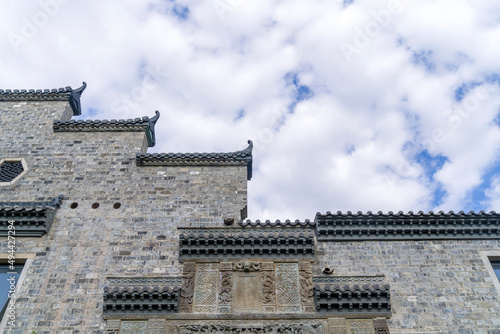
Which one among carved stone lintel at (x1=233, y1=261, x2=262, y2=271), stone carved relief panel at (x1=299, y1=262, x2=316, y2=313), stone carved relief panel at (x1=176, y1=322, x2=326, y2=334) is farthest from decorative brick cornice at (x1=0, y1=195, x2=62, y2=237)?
stone carved relief panel at (x1=299, y1=262, x2=316, y2=313)

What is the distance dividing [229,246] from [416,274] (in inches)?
219

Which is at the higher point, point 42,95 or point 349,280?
point 42,95

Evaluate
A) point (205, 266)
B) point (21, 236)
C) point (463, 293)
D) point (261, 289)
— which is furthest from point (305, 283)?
point (21, 236)

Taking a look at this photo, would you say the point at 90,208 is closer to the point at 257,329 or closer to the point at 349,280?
the point at 257,329

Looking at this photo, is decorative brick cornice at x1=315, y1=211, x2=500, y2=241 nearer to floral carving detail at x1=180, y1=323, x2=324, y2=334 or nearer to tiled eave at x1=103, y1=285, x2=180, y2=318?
floral carving detail at x1=180, y1=323, x2=324, y2=334

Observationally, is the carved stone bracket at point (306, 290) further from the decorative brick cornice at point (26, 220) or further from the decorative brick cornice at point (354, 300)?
the decorative brick cornice at point (26, 220)

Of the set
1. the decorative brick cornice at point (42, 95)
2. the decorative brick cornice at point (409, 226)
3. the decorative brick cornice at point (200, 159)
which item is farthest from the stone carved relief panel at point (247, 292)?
the decorative brick cornice at point (42, 95)

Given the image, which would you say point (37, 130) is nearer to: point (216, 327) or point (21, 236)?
point (21, 236)

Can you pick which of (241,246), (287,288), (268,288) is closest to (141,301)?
(241,246)

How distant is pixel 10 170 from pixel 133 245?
568 centimetres

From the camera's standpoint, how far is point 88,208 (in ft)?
49.2

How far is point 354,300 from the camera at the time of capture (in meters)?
12.8

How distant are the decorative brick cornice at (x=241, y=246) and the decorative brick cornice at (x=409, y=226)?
0.92 m

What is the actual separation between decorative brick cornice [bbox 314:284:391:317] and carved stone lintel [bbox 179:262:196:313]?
140 inches
